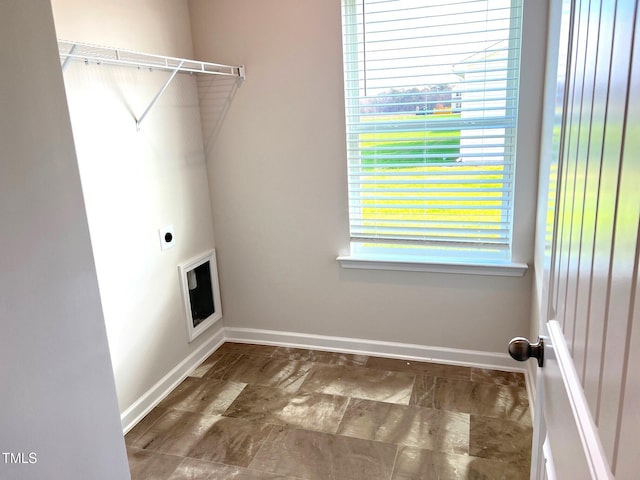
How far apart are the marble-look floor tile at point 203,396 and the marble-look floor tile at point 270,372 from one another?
9 centimetres

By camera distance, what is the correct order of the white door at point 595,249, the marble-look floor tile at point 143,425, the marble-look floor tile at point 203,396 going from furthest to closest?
the marble-look floor tile at point 203,396, the marble-look floor tile at point 143,425, the white door at point 595,249

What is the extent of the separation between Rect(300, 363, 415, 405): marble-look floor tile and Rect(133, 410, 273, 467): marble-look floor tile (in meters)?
0.44

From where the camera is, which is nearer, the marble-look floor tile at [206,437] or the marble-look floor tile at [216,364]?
the marble-look floor tile at [206,437]

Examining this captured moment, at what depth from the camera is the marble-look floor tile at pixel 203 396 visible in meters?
2.47

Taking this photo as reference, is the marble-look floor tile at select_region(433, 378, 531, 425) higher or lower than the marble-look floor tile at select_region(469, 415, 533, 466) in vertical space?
higher

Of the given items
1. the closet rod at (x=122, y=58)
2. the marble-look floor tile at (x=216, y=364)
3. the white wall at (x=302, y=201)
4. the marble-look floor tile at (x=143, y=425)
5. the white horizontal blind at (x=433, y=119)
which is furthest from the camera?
the marble-look floor tile at (x=216, y=364)

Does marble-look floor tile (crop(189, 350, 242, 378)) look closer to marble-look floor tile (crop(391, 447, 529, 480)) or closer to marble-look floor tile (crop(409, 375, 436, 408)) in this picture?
marble-look floor tile (crop(409, 375, 436, 408))

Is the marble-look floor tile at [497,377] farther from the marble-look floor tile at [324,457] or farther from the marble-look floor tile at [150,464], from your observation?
the marble-look floor tile at [150,464]

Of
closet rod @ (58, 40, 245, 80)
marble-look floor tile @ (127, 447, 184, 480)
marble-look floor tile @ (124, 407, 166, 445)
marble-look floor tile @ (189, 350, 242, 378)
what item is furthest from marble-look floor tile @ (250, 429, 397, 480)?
closet rod @ (58, 40, 245, 80)

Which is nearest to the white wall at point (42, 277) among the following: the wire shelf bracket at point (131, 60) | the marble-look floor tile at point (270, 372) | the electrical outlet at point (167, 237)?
the wire shelf bracket at point (131, 60)

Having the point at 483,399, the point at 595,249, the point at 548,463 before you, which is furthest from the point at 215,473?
the point at 595,249

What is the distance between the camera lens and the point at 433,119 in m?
2.51

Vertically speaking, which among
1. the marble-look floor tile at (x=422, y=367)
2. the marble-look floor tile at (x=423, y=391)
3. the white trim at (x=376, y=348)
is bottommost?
the marble-look floor tile at (x=423, y=391)

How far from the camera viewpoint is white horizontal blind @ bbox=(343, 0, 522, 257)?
2.36 meters
